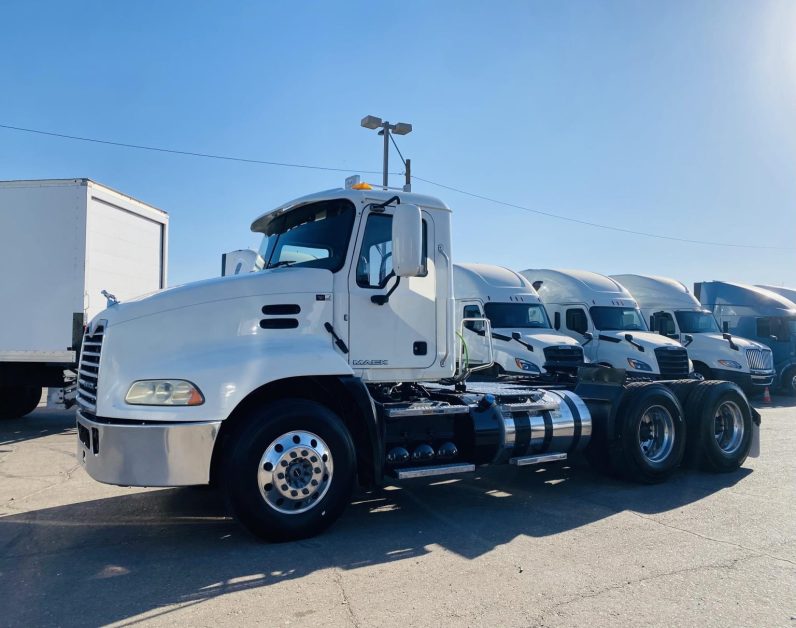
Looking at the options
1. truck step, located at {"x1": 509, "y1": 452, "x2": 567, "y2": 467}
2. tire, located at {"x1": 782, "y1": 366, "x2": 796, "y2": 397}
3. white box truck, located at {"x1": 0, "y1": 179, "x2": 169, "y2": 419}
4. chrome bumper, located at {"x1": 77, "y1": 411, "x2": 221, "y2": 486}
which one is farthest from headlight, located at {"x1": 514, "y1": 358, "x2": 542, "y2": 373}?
tire, located at {"x1": 782, "y1": 366, "x2": 796, "y2": 397}

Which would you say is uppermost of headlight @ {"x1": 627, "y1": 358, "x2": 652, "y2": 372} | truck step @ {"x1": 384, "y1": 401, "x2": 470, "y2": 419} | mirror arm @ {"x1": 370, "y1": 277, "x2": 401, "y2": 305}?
mirror arm @ {"x1": 370, "y1": 277, "x2": 401, "y2": 305}

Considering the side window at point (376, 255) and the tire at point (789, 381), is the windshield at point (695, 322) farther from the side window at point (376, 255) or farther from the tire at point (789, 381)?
the side window at point (376, 255)

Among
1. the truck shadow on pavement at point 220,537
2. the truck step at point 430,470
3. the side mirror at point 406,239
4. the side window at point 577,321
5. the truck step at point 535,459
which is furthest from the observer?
the side window at point 577,321

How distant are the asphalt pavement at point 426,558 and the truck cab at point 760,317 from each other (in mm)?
13900

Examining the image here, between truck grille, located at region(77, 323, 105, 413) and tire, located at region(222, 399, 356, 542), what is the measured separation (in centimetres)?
120

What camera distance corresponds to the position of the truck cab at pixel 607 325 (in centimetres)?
1443

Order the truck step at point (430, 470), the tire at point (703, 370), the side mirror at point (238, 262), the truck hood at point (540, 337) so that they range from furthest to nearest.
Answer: the tire at point (703, 370) < the truck hood at point (540, 337) < the side mirror at point (238, 262) < the truck step at point (430, 470)

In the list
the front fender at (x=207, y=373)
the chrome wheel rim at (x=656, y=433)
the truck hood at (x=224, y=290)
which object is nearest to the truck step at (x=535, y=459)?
the chrome wheel rim at (x=656, y=433)

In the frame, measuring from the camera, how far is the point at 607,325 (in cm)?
1568

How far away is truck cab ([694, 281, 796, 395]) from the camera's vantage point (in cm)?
1927

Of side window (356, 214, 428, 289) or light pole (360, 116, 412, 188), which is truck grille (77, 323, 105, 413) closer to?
side window (356, 214, 428, 289)

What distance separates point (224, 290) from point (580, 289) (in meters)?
12.5

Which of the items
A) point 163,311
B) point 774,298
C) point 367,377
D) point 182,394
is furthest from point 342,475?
point 774,298

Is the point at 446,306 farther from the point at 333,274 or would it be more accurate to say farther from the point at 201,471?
the point at 201,471
